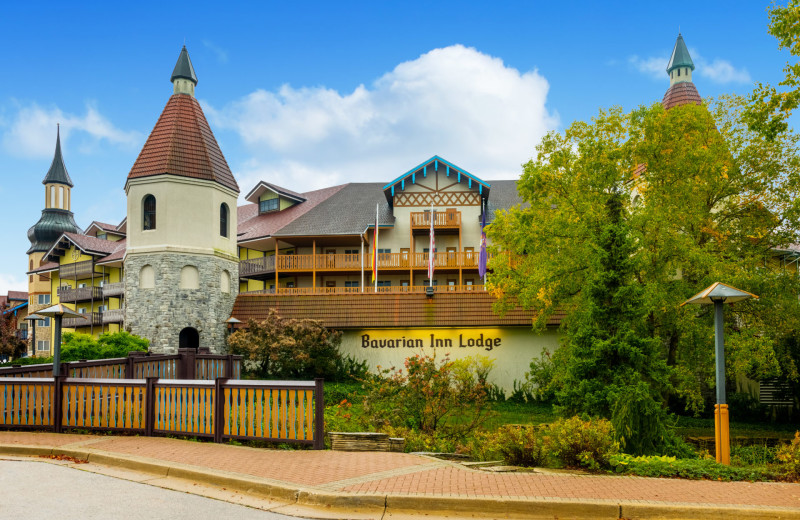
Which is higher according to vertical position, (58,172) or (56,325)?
(58,172)

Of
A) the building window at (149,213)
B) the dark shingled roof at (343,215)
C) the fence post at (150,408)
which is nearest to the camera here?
the fence post at (150,408)

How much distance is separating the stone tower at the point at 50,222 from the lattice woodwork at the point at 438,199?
124 ft

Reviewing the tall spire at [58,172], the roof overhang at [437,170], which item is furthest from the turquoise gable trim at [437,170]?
the tall spire at [58,172]

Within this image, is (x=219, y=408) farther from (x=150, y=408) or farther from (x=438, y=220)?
(x=438, y=220)

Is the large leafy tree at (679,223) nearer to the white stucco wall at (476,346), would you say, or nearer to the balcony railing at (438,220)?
the white stucco wall at (476,346)

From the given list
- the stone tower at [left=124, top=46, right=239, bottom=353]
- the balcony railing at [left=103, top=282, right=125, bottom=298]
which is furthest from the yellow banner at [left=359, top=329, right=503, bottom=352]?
the balcony railing at [left=103, top=282, right=125, bottom=298]

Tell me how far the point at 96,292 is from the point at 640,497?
155 feet

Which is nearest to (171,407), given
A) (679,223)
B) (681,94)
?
(679,223)

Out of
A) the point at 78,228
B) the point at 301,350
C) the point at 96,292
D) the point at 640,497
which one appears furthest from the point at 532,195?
Answer: the point at 78,228

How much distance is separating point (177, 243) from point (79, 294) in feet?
83.0

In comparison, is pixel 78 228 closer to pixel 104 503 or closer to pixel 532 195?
pixel 532 195

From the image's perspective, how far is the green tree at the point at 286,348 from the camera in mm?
26641

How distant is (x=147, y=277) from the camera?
94.3ft

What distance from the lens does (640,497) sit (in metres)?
7.34
